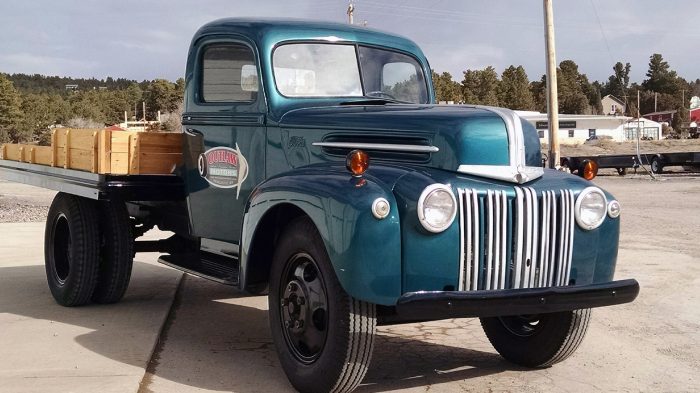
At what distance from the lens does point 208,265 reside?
5.80 metres

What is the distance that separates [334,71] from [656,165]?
2710 centimetres

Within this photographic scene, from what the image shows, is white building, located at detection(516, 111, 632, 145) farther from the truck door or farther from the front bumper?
the front bumper

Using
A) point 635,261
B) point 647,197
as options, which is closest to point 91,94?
point 647,197

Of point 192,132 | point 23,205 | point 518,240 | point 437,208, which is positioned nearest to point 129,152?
point 192,132

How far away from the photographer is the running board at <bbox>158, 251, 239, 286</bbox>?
526 cm

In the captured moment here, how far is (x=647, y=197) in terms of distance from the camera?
1992 centimetres

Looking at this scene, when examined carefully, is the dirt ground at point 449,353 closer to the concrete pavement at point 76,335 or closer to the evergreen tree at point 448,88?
the concrete pavement at point 76,335

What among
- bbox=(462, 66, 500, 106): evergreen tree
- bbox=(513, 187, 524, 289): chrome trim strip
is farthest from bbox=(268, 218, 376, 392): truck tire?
bbox=(462, 66, 500, 106): evergreen tree

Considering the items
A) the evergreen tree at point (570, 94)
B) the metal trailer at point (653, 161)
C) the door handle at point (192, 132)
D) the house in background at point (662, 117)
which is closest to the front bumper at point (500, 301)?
the door handle at point (192, 132)

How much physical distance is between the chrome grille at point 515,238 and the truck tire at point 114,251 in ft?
11.5

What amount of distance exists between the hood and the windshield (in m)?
0.67

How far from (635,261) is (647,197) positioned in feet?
36.8

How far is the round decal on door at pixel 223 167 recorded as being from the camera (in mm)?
5418

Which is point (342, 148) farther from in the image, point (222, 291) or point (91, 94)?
point (91, 94)
